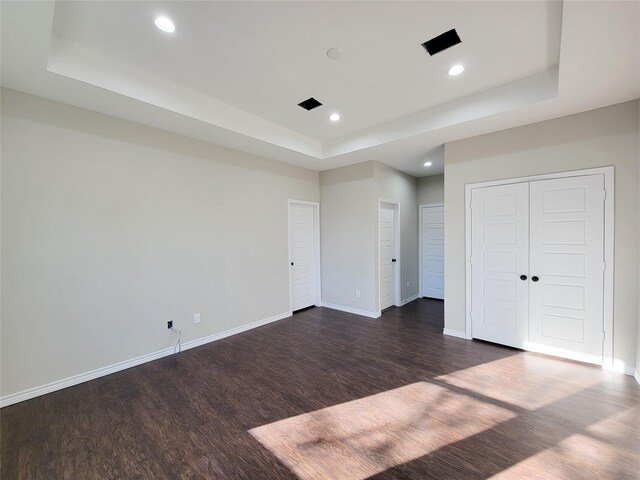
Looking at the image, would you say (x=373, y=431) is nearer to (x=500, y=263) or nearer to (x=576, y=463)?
(x=576, y=463)

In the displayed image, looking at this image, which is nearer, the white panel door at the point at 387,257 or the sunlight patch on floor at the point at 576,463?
the sunlight patch on floor at the point at 576,463

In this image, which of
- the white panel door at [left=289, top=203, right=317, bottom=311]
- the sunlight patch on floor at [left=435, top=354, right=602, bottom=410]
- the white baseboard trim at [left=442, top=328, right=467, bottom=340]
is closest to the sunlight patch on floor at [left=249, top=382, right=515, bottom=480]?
the sunlight patch on floor at [left=435, top=354, right=602, bottom=410]

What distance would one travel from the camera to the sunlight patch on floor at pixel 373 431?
1703 millimetres

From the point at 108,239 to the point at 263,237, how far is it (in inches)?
81.3

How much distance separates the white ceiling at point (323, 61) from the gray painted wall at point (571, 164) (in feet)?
0.71

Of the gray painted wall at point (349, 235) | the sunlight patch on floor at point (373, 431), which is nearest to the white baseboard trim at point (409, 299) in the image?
the gray painted wall at point (349, 235)

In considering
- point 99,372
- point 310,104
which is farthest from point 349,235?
point 99,372

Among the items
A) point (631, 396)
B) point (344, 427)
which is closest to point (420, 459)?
point (344, 427)

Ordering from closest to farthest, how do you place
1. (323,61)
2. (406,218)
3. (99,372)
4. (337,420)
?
(337,420) < (323,61) < (99,372) < (406,218)

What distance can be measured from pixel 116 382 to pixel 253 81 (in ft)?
11.3

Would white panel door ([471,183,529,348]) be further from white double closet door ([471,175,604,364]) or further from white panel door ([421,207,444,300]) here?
white panel door ([421,207,444,300])

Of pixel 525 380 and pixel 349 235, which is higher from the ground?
pixel 349 235

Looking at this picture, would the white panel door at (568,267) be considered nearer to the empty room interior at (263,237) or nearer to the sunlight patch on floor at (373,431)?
the empty room interior at (263,237)

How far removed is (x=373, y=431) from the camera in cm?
198
